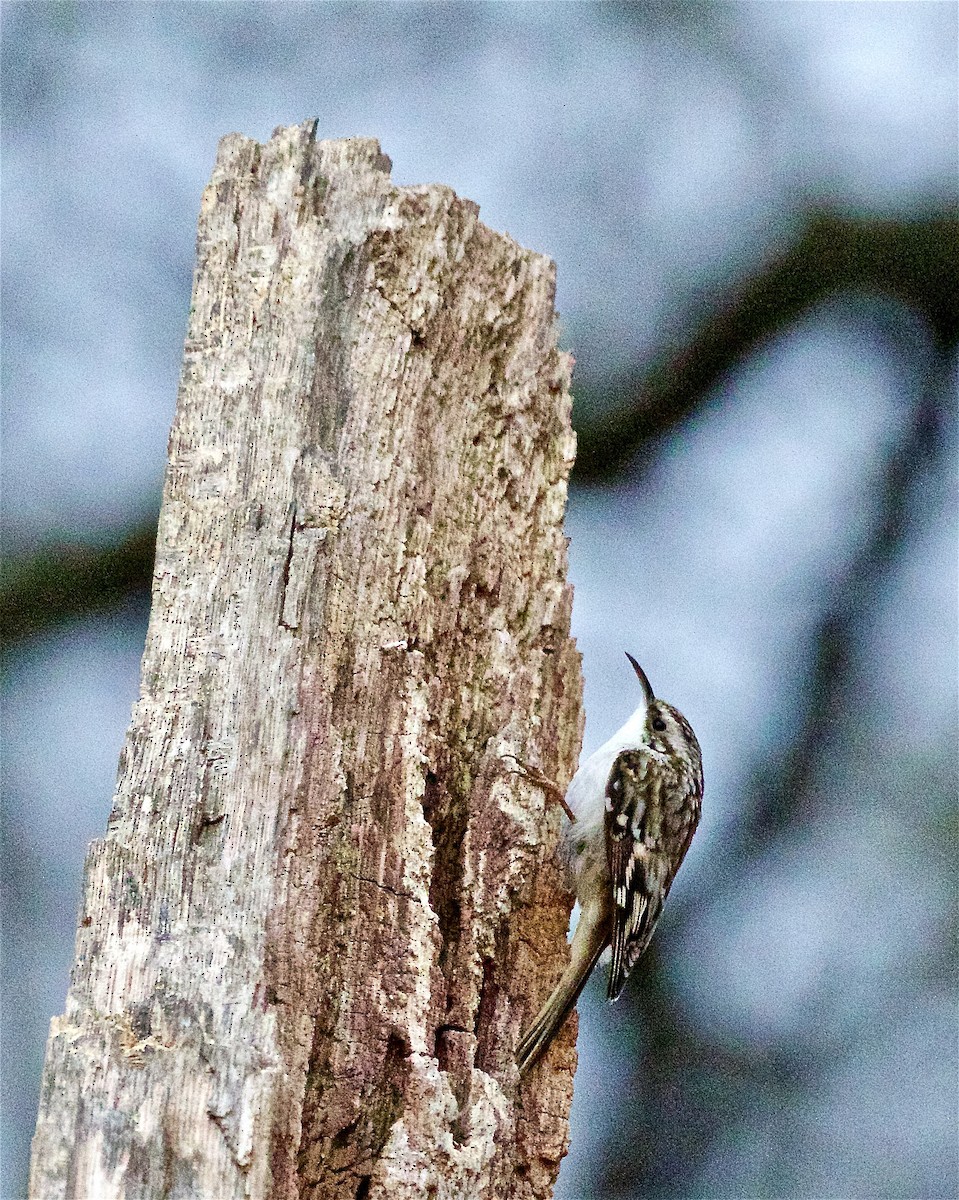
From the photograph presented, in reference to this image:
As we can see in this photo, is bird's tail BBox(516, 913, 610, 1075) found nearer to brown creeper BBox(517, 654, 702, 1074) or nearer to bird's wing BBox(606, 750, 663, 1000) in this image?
brown creeper BBox(517, 654, 702, 1074)

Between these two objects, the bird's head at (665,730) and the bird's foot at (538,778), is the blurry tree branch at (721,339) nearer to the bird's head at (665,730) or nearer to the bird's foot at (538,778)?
the bird's head at (665,730)

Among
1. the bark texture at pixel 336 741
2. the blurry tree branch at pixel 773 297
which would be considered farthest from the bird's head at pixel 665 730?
the blurry tree branch at pixel 773 297

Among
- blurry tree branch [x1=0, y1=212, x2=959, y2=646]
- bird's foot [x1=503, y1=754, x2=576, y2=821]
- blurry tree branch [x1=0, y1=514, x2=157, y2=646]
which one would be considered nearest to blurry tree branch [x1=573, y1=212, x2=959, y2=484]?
blurry tree branch [x1=0, y1=212, x2=959, y2=646]

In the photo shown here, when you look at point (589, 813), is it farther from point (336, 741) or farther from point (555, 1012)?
point (336, 741)

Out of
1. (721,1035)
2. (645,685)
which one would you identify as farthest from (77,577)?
(721,1035)

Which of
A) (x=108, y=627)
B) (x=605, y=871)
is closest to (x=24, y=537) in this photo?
(x=108, y=627)

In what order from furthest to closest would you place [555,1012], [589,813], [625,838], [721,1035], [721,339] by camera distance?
[721,1035], [721,339], [625,838], [589,813], [555,1012]
